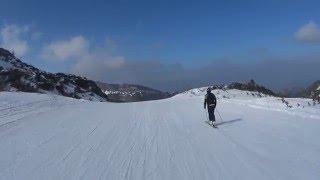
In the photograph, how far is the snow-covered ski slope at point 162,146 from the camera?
37.5ft

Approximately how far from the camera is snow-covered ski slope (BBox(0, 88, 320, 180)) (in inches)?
450

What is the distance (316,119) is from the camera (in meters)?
19.3

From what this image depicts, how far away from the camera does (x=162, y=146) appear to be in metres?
15.0

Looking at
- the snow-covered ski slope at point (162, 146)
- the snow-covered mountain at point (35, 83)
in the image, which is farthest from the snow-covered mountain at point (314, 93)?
the snow-covered mountain at point (35, 83)

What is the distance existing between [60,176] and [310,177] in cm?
599

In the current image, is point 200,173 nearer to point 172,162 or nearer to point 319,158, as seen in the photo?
point 172,162

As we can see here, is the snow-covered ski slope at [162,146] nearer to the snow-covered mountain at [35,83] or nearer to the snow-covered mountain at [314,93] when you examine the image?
the snow-covered mountain at [314,93]

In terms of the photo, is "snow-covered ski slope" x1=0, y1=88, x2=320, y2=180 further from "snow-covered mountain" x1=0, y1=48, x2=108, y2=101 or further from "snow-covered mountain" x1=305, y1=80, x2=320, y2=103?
"snow-covered mountain" x1=0, y1=48, x2=108, y2=101

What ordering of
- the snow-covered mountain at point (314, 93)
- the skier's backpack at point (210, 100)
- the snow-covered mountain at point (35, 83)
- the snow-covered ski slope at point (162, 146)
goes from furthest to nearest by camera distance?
the snow-covered mountain at point (35, 83) < the snow-covered mountain at point (314, 93) < the skier's backpack at point (210, 100) < the snow-covered ski slope at point (162, 146)

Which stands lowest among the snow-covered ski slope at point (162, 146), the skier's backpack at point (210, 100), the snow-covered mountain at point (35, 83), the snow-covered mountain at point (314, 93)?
the snow-covered ski slope at point (162, 146)

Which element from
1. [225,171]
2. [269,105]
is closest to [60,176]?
[225,171]

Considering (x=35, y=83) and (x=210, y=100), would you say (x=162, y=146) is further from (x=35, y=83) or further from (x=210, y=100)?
(x=35, y=83)

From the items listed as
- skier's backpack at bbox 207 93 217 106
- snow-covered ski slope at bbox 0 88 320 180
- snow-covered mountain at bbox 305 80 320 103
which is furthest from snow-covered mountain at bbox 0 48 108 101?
skier's backpack at bbox 207 93 217 106

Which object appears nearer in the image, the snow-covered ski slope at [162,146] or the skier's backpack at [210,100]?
the snow-covered ski slope at [162,146]
